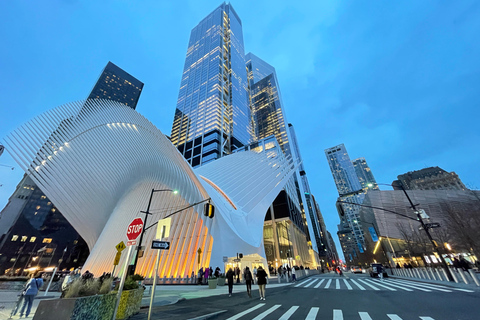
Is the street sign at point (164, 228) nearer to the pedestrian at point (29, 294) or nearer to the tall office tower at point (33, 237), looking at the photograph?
the pedestrian at point (29, 294)

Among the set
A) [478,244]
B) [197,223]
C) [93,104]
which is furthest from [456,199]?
[93,104]

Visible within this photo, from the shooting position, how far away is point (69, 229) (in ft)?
249

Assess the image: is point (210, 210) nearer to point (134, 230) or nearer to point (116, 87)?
point (134, 230)

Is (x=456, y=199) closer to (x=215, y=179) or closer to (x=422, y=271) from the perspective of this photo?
(x=422, y=271)

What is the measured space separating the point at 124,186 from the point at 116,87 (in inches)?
5367

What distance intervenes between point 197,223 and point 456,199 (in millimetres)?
56257

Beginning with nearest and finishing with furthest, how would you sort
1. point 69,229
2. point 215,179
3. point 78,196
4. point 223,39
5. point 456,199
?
point 78,196 → point 215,179 → point 456,199 → point 69,229 → point 223,39

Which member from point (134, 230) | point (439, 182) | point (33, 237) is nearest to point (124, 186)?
point (134, 230)

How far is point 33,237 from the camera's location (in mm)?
70562

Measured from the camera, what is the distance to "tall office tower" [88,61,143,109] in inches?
4941

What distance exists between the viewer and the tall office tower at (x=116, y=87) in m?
126

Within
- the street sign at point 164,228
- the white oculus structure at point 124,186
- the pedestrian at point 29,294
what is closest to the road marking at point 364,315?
the street sign at point 164,228

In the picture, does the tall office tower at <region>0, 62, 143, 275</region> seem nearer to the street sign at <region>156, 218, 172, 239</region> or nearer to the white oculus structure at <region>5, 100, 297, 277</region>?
the white oculus structure at <region>5, 100, 297, 277</region>

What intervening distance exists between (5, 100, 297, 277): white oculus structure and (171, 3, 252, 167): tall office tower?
45.5 meters
